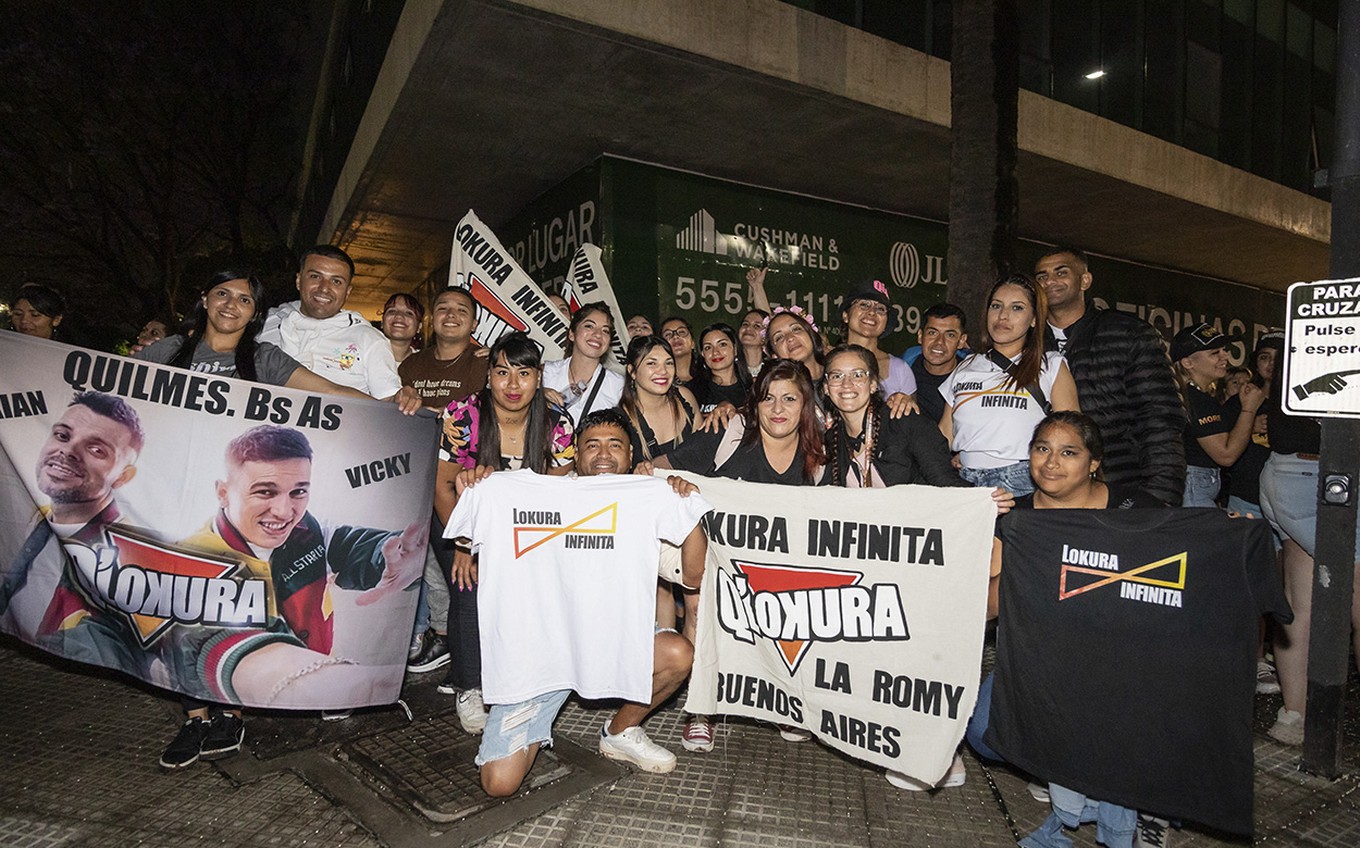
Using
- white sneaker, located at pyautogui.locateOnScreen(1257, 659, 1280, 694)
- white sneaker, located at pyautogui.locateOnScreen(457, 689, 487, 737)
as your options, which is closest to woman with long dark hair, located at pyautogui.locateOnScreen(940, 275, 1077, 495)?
white sneaker, located at pyautogui.locateOnScreen(1257, 659, 1280, 694)

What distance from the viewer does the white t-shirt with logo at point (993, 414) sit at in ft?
11.8

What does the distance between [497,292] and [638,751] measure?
3.78 metres

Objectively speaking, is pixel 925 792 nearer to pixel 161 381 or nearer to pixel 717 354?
pixel 717 354

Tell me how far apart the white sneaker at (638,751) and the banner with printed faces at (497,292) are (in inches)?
128

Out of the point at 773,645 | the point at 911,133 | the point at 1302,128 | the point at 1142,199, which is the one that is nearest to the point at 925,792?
the point at 773,645

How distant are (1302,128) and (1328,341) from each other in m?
17.5

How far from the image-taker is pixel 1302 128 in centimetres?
1617

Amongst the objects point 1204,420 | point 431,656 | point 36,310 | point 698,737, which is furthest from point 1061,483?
point 36,310

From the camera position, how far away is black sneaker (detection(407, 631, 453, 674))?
4621mm

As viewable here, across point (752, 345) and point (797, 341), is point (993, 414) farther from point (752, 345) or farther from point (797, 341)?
point (752, 345)

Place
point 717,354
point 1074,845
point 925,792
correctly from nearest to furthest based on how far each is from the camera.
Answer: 1. point 1074,845
2. point 925,792
3. point 717,354

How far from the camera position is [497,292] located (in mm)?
5969

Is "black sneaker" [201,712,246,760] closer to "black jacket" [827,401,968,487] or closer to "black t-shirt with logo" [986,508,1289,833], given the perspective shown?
"black jacket" [827,401,968,487]

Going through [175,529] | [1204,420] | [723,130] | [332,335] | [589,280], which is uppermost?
[723,130]
